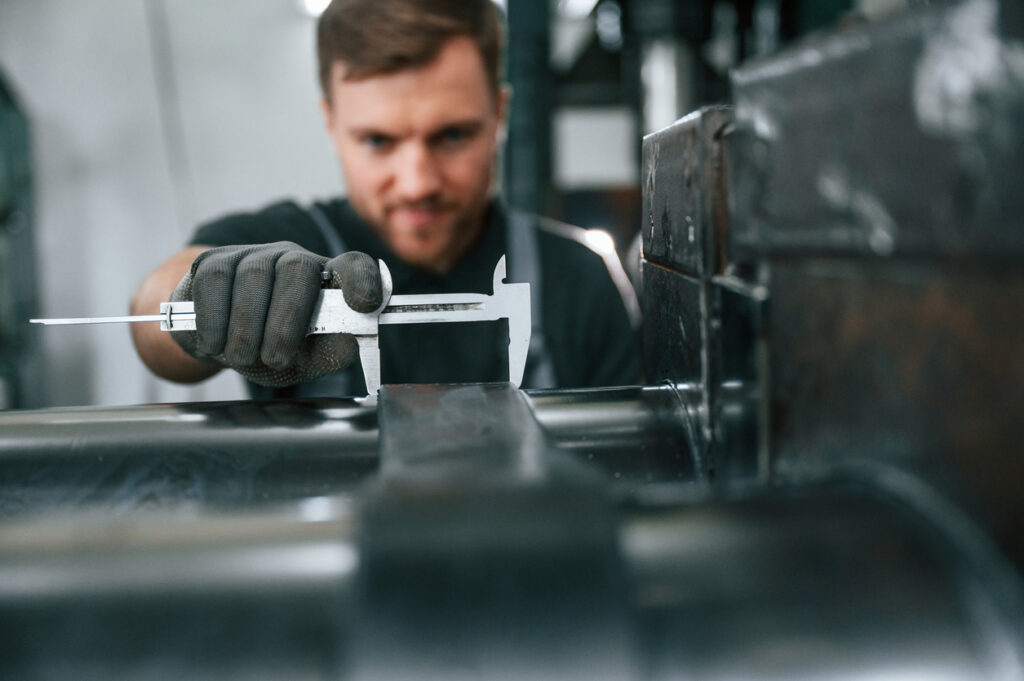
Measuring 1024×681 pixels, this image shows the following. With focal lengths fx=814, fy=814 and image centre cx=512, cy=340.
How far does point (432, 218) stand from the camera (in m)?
1.55

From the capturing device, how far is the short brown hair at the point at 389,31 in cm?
143

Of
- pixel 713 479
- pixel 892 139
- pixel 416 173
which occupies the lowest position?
pixel 713 479

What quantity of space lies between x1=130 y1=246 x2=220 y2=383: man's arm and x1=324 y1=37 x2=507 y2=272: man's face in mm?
383

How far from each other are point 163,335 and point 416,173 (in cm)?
55

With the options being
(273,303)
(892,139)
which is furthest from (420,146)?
(892,139)

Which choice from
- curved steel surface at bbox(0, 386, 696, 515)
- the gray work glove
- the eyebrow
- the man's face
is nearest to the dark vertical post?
the man's face

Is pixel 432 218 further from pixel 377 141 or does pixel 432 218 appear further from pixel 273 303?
pixel 273 303

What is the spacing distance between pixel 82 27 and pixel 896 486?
343 cm

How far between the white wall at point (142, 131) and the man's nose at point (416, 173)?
1.64 metres

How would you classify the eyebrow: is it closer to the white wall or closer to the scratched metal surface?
the scratched metal surface

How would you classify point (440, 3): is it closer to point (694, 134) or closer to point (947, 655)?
point (694, 134)

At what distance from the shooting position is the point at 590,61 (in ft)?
11.2

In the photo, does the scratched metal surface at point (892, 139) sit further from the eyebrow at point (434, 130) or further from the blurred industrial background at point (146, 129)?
the blurred industrial background at point (146, 129)

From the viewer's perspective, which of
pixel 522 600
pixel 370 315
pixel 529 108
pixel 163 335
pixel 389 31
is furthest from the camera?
pixel 529 108
